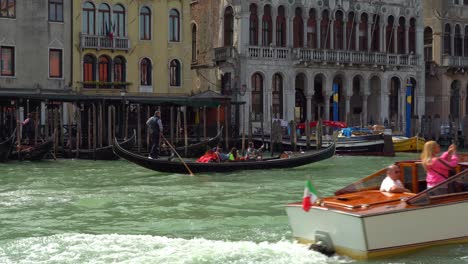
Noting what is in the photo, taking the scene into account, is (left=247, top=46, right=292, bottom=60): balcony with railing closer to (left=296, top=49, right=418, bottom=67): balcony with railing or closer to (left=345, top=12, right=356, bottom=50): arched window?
(left=296, top=49, right=418, bottom=67): balcony with railing

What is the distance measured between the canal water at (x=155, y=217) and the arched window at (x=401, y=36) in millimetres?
14971

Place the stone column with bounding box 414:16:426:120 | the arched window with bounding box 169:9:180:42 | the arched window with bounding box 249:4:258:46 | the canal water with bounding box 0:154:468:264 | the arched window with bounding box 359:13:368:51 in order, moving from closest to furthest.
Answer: the canal water with bounding box 0:154:468:264
the arched window with bounding box 169:9:180:42
the arched window with bounding box 249:4:258:46
the arched window with bounding box 359:13:368:51
the stone column with bounding box 414:16:426:120

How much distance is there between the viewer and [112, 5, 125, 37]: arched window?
Result: 25531 mm

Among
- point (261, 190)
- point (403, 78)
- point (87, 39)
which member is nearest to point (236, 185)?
point (261, 190)

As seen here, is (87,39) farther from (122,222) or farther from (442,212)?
(442,212)

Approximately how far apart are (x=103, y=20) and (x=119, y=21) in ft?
1.76

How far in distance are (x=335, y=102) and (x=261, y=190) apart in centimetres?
1696

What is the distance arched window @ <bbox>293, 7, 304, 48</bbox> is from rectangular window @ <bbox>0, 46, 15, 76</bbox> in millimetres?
10225

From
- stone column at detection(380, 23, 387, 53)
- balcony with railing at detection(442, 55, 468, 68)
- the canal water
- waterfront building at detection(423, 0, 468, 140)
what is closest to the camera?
the canal water

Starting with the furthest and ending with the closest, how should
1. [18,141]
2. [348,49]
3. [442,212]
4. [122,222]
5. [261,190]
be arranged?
[348,49] < [18,141] < [261,190] < [122,222] < [442,212]

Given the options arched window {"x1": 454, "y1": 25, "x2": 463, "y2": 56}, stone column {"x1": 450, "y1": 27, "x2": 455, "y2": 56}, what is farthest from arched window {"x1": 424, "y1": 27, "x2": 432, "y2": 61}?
arched window {"x1": 454, "y1": 25, "x2": 463, "y2": 56}

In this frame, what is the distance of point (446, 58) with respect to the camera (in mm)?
32625

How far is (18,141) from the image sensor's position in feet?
66.2

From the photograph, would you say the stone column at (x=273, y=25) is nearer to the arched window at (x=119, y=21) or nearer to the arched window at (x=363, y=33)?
the arched window at (x=363, y=33)
